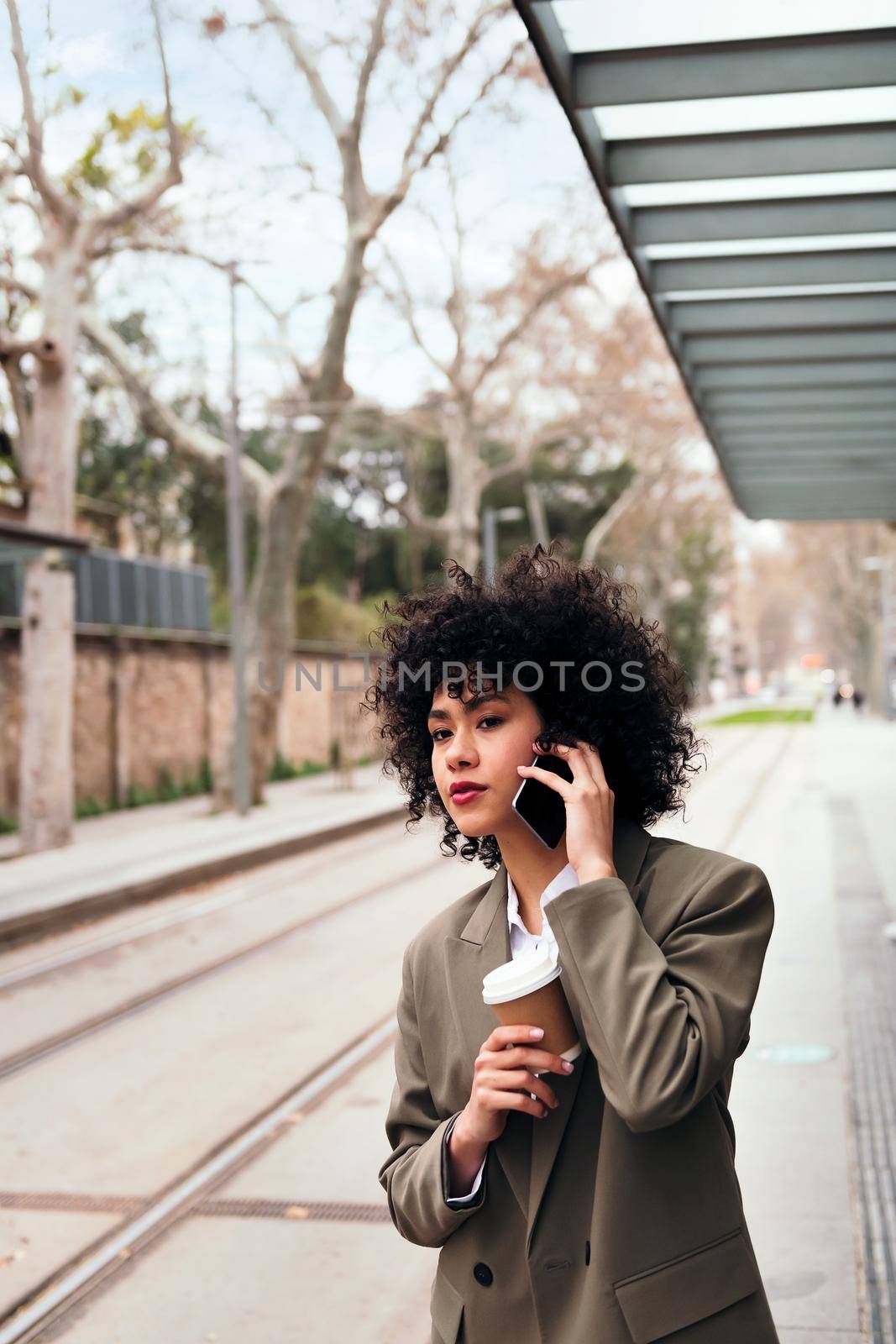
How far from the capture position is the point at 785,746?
34281 millimetres

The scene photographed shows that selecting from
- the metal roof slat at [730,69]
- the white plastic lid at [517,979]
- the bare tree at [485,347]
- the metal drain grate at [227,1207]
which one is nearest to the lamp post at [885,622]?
the bare tree at [485,347]

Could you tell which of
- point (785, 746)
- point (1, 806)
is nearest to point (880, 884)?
point (1, 806)

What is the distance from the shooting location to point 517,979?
4.94ft

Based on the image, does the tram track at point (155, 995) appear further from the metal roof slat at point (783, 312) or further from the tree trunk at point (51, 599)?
the metal roof slat at point (783, 312)

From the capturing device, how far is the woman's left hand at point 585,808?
1596mm

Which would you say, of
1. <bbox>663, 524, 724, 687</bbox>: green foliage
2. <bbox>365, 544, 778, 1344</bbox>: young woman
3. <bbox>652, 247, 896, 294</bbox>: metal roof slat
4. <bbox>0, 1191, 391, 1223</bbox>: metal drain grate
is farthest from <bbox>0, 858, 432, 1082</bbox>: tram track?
<bbox>663, 524, 724, 687</bbox>: green foliage

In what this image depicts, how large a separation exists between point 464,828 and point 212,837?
47.7 feet

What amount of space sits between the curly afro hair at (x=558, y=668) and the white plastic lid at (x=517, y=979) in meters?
0.31

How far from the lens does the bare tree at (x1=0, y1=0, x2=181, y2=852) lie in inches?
575

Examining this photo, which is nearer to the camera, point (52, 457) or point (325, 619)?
point (52, 457)

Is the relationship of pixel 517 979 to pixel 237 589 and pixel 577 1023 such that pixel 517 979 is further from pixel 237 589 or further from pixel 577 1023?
pixel 237 589

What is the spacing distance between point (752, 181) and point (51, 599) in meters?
10.3

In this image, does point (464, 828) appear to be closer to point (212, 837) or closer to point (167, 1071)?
point (167, 1071)

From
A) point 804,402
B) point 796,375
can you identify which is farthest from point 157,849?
point 796,375
